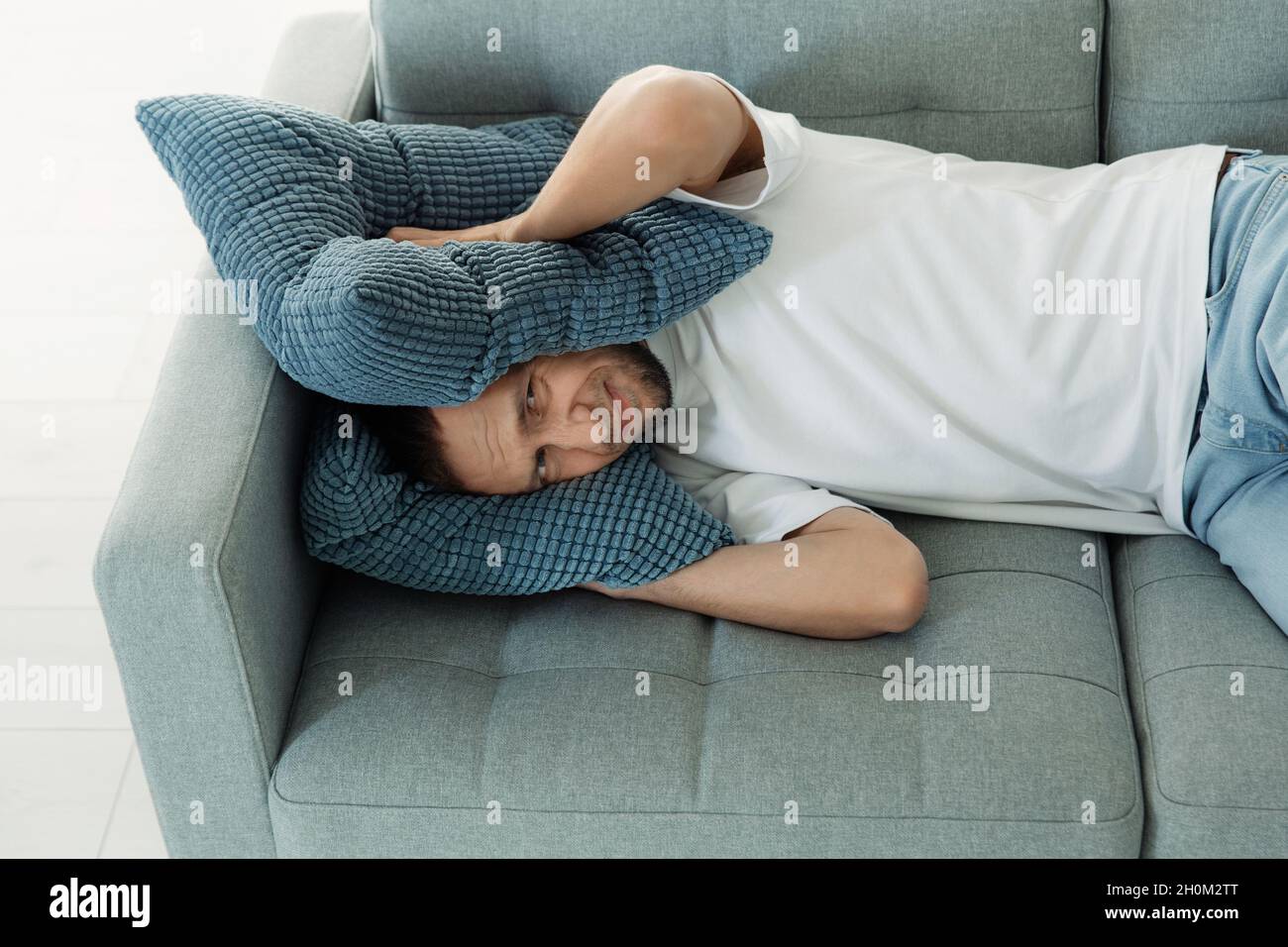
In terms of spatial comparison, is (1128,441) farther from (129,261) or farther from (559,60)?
(129,261)

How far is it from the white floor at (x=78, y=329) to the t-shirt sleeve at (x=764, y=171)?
111 cm

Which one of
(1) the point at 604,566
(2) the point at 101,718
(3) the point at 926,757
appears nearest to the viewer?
(3) the point at 926,757

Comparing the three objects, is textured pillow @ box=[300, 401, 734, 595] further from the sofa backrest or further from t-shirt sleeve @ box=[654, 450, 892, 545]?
the sofa backrest

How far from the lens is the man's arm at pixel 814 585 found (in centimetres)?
150

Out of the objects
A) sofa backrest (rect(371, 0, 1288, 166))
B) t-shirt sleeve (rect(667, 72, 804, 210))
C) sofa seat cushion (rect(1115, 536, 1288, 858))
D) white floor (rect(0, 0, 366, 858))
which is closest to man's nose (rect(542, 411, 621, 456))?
t-shirt sleeve (rect(667, 72, 804, 210))

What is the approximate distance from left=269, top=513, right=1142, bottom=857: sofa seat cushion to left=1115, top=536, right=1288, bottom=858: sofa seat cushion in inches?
1.3

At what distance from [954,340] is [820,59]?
0.44 metres

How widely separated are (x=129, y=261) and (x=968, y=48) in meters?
1.72

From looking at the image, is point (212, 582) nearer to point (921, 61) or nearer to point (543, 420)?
point (543, 420)

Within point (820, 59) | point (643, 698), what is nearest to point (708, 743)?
point (643, 698)

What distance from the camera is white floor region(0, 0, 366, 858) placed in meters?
1.86

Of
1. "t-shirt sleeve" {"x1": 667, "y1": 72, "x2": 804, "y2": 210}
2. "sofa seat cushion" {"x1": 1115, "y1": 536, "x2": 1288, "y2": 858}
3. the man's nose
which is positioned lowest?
"sofa seat cushion" {"x1": 1115, "y1": 536, "x2": 1288, "y2": 858}

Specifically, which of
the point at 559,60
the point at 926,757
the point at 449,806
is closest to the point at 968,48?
the point at 559,60

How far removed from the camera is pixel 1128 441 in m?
1.60
